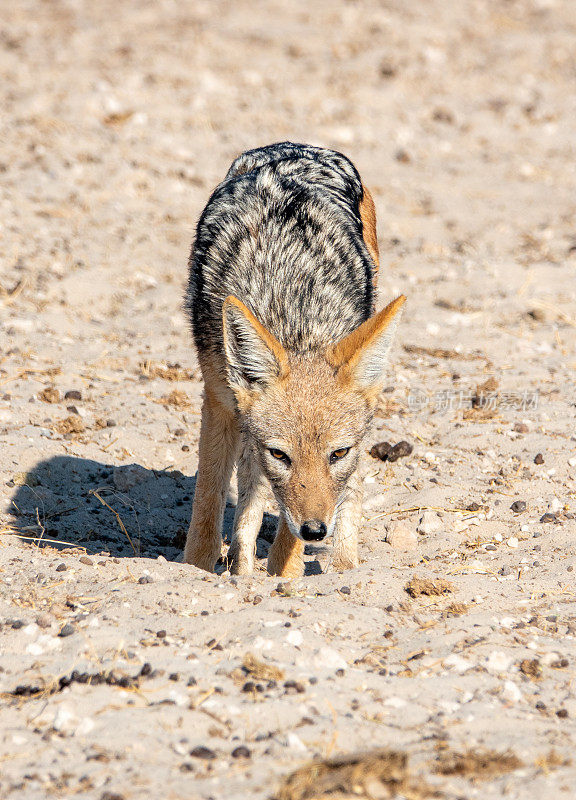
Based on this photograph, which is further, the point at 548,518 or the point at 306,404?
the point at 548,518

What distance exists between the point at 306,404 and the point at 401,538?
1443 millimetres

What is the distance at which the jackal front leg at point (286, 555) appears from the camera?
19.0ft

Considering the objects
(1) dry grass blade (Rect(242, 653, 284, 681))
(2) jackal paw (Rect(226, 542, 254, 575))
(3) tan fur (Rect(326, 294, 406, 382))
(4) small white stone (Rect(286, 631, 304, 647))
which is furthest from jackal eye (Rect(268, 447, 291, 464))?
(1) dry grass blade (Rect(242, 653, 284, 681))

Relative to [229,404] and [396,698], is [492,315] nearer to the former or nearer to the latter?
[229,404]

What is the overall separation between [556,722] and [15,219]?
873cm

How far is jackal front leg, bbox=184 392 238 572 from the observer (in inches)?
227

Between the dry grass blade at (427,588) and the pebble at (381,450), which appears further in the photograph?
the pebble at (381,450)

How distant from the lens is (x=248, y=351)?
4.82 metres

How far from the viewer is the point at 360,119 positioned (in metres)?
13.9

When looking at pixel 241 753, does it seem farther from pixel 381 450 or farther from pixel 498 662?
pixel 381 450

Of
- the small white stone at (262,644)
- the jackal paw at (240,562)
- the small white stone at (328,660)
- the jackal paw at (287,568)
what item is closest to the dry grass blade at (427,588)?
the small white stone at (328,660)

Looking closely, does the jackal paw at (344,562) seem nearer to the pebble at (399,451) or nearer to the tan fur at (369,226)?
the pebble at (399,451)

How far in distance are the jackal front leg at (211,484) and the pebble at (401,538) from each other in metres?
1.10

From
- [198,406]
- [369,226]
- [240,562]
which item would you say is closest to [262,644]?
[240,562]
